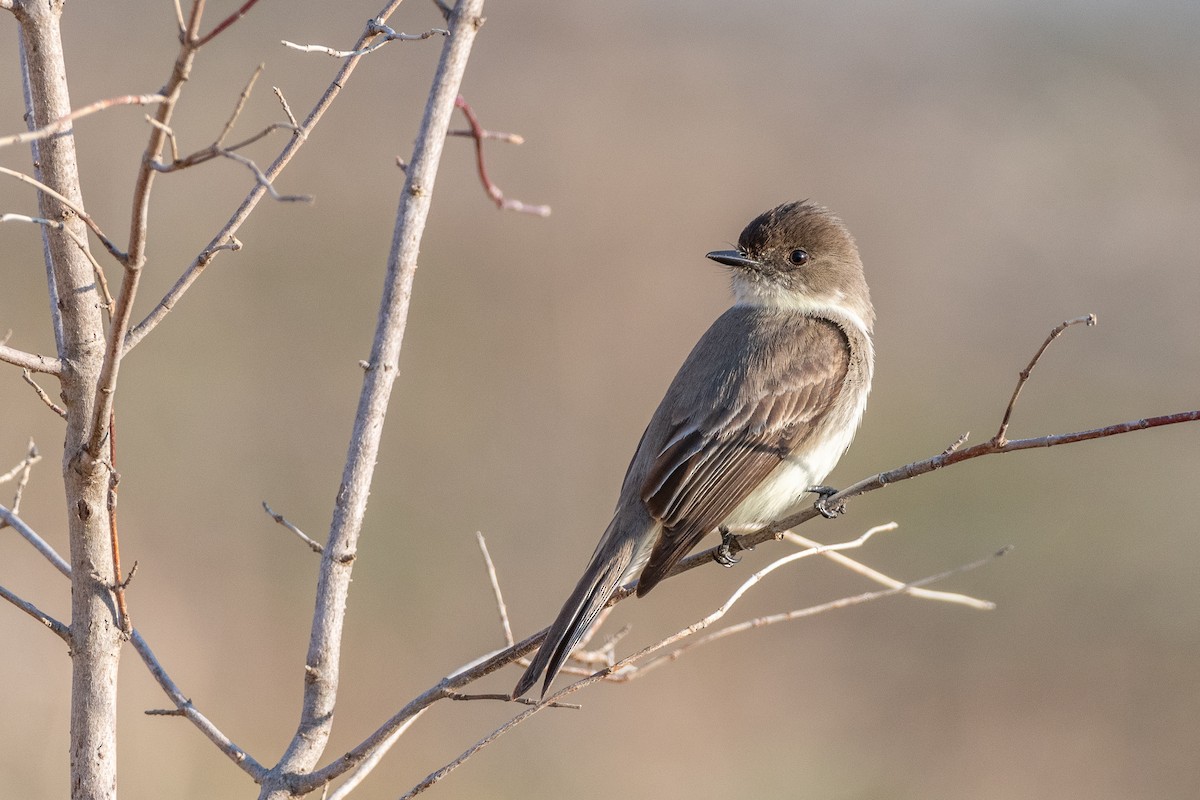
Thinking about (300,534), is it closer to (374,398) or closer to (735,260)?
(374,398)

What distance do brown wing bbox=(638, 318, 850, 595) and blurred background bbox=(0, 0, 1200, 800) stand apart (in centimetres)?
315

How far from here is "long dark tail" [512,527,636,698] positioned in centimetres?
314

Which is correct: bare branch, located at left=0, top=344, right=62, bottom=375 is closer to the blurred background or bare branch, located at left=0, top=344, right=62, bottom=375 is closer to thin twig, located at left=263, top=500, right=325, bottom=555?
thin twig, located at left=263, top=500, right=325, bottom=555

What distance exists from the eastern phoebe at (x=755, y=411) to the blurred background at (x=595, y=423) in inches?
121

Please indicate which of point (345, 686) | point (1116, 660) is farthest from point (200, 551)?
point (1116, 660)

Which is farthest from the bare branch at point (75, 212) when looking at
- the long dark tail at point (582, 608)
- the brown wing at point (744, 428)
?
the brown wing at point (744, 428)

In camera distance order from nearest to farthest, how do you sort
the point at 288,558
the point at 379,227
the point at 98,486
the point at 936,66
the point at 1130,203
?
the point at 98,486, the point at 288,558, the point at 379,227, the point at 1130,203, the point at 936,66

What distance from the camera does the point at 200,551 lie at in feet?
28.1

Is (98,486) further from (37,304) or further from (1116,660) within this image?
(1116,660)

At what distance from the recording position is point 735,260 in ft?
16.3

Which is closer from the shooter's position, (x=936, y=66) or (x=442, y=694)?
(x=442, y=694)

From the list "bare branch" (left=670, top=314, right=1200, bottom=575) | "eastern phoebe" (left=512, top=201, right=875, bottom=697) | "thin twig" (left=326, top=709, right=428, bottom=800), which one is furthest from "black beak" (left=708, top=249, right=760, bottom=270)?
"thin twig" (left=326, top=709, right=428, bottom=800)

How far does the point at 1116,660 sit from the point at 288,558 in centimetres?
653

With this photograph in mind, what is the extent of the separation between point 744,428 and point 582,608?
121 cm
